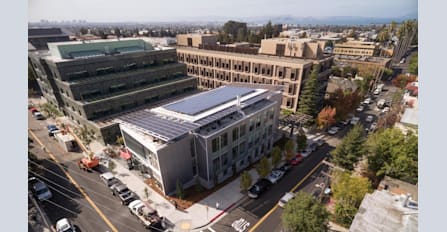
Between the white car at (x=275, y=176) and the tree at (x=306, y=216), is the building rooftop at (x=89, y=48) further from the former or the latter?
the tree at (x=306, y=216)

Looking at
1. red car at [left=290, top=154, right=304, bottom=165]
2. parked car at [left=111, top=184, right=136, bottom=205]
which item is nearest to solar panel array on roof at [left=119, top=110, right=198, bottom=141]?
parked car at [left=111, top=184, right=136, bottom=205]

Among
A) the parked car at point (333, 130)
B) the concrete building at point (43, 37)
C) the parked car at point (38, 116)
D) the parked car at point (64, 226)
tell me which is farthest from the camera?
the concrete building at point (43, 37)

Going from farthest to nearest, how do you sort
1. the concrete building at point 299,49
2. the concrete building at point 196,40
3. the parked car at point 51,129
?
the concrete building at point 196,40, the concrete building at point 299,49, the parked car at point 51,129

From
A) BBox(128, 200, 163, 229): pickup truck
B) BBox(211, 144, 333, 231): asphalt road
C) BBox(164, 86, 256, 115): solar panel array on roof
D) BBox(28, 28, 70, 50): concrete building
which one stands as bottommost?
BBox(211, 144, 333, 231): asphalt road

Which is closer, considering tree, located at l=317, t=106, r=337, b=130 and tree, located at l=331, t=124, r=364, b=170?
tree, located at l=331, t=124, r=364, b=170

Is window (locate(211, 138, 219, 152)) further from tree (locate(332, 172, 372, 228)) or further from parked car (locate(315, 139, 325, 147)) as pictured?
parked car (locate(315, 139, 325, 147))

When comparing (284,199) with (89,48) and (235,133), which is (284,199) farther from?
(89,48)

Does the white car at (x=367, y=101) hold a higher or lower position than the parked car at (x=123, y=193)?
higher

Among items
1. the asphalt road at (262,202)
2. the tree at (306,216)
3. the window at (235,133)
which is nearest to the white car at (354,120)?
the asphalt road at (262,202)
